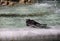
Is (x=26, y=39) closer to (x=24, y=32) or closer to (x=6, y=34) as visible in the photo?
(x=24, y=32)

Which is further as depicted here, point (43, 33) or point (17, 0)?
point (17, 0)

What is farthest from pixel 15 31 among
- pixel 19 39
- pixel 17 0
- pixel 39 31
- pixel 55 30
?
pixel 17 0

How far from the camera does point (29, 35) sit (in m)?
2.67

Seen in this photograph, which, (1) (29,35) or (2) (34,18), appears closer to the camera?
(1) (29,35)

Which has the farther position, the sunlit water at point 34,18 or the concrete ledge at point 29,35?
the sunlit water at point 34,18

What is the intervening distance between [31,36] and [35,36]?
5cm

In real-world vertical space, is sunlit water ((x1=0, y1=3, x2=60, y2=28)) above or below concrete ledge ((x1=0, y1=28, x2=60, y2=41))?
below

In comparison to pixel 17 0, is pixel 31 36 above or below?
above

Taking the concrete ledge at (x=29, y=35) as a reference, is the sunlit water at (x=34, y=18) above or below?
below

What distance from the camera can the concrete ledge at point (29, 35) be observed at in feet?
8.70

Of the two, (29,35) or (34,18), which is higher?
(29,35)

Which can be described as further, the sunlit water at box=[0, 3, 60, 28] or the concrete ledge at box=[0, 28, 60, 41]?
the sunlit water at box=[0, 3, 60, 28]

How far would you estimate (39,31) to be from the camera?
269cm

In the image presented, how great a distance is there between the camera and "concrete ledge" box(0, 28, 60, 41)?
2652mm
